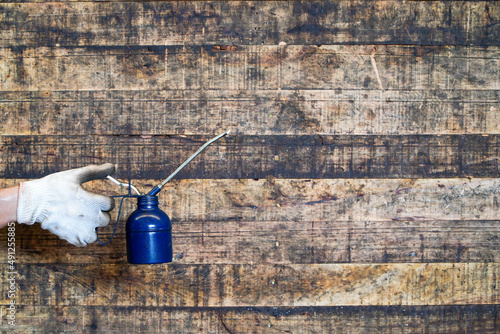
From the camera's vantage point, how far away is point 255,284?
188 centimetres

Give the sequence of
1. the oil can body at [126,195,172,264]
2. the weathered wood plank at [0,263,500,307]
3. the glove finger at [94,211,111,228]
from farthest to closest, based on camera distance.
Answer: the weathered wood plank at [0,263,500,307], the glove finger at [94,211,111,228], the oil can body at [126,195,172,264]

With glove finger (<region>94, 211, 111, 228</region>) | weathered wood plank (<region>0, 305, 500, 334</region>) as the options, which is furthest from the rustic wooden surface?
glove finger (<region>94, 211, 111, 228</region>)

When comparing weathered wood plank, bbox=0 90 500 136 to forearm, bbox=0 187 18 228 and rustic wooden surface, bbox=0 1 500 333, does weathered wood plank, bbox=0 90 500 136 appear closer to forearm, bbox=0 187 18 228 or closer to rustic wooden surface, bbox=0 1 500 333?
rustic wooden surface, bbox=0 1 500 333

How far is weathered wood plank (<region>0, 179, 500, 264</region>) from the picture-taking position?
188cm

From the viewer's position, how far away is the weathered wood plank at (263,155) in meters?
1.88

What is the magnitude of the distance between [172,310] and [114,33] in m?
1.50

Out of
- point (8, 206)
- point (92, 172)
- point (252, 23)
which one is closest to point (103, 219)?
point (92, 172)

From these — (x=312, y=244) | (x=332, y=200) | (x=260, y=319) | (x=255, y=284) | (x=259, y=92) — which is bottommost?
(x=260, y=319)

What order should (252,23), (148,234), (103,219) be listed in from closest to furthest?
(148,234), (103,219), (252,23)

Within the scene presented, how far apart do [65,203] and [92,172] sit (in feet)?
0.62

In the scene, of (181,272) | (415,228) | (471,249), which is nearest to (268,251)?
(181,272)

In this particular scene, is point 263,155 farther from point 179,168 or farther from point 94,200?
point 94,200

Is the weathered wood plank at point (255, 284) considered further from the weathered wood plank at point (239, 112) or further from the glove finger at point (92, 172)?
the weathered wood plank at point (239, 112)

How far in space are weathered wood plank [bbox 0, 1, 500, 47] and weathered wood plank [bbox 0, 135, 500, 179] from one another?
1.70ft
